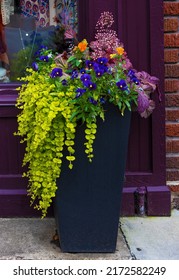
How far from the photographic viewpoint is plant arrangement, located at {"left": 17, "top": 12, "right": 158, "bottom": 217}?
132 inches

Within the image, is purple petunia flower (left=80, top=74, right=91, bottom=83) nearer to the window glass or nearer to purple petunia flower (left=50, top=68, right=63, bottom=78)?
purple petunia flower (left=50, top=68, right=63, bottom=78)

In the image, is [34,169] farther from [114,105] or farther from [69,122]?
[114,105]

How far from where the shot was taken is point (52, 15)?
4555 mm

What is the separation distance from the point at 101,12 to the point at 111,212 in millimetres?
1673

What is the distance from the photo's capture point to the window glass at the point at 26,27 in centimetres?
454

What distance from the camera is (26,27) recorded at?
14.9ft

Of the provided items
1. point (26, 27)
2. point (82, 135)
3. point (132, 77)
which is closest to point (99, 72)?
point (132, 77)

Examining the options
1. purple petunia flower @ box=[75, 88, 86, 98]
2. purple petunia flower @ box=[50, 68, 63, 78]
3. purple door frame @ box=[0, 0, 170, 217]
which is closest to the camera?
purple petunia flower @ box=[75, 88, 86, 98]

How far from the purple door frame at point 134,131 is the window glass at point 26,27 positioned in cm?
20

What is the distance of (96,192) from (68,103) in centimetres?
68

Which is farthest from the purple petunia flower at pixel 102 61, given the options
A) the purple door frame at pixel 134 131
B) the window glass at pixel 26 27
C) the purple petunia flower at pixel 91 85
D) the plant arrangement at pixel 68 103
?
the window glass at pixel 26 27

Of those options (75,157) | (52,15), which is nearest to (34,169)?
(75,157)

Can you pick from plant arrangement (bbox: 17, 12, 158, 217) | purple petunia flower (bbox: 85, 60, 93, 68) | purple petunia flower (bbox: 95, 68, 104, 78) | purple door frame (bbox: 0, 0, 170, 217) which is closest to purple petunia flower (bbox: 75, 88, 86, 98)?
plant arrangement (bbox: 17, 12, 158, 217)

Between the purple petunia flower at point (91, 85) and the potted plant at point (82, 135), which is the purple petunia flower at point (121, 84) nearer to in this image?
the potted plant at point (82, 135)
